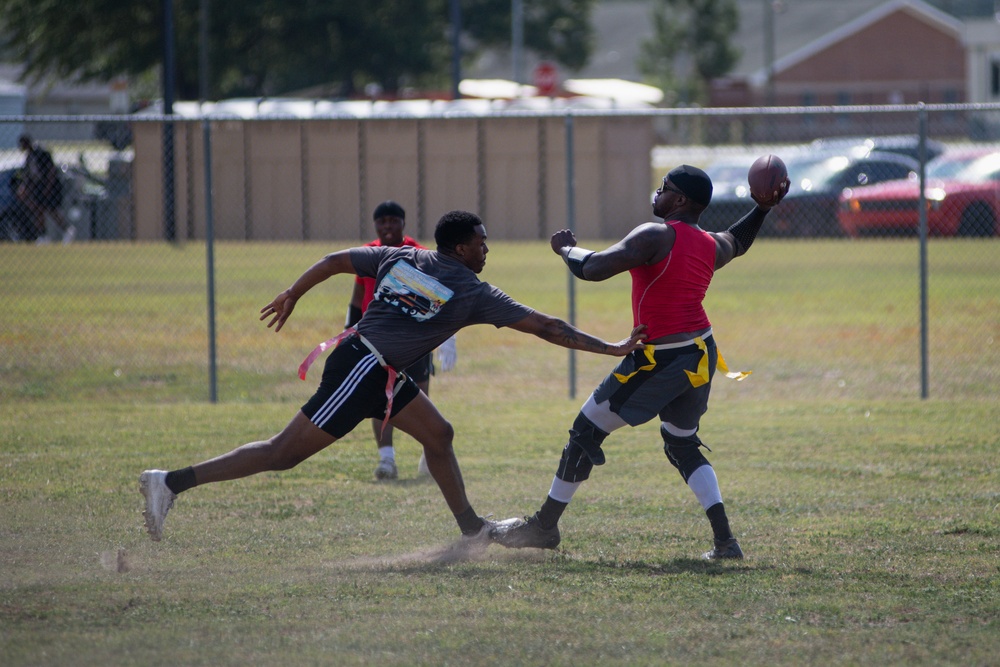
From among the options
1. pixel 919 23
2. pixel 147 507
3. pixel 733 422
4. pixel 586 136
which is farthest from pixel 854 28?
pixel 147 507

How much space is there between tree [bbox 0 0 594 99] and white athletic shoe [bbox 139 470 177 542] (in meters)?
29.9

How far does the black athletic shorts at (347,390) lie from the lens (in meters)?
5.90

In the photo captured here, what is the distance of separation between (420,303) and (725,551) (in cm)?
199

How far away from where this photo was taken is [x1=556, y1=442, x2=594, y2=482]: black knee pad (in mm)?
6230

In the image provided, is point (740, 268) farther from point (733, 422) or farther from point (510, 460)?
point (510, 460)

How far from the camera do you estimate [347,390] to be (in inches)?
232

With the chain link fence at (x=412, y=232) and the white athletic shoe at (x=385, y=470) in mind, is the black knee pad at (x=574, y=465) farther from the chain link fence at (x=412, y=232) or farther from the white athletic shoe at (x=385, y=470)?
the chain link fence at (x=412, y=232)

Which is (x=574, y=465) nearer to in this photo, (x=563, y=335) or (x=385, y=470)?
(x=563, y=335)

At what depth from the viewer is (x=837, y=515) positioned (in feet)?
23.2

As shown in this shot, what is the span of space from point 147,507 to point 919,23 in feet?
222

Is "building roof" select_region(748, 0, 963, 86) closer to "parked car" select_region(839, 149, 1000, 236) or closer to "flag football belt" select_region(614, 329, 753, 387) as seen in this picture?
"parked car" select_region(839, 149, 1000, 236)

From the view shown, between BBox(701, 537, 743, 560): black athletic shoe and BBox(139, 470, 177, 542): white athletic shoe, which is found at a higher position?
BBox(139, 470, 177, 542): white athletic shoe

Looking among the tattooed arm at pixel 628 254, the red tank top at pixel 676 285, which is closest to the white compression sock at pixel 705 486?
the red tank top at pixel 676 285

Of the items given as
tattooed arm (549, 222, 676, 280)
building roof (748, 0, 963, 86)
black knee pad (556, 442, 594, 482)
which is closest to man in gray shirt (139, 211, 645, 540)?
tattooed arm (549, 222, 676, 280)
